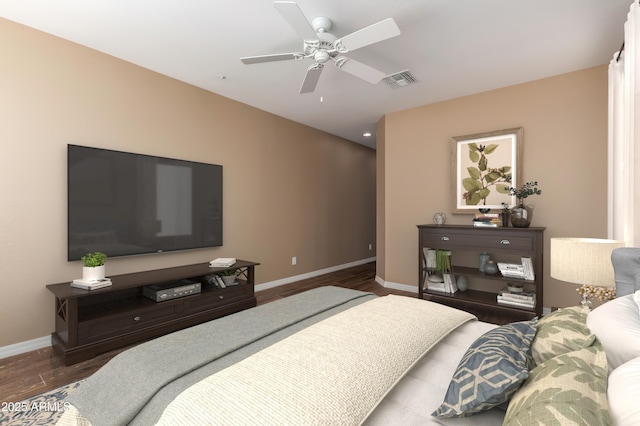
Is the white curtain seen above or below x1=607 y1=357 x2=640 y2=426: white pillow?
above

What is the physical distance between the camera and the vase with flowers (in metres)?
3.22

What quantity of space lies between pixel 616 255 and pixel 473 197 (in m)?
2.34

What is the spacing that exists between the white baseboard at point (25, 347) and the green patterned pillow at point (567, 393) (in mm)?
3410

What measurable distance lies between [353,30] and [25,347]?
375 cm

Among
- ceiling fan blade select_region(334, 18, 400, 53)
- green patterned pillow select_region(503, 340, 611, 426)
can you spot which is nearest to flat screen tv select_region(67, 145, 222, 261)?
ceiling fan blade select_region(334, 18, 400, 53)

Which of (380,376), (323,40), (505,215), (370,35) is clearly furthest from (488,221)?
(380,376)

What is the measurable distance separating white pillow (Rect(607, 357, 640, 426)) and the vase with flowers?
2.82 metres

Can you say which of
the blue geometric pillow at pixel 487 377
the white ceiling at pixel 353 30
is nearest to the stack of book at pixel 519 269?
the white ceiling at pixel 353 30

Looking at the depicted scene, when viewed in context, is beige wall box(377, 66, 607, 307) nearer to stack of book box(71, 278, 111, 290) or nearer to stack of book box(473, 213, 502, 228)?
stack of book box(473, 213, 502, 228)

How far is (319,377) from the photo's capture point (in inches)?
37.0

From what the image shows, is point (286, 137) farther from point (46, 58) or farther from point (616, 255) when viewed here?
point (616, 255)

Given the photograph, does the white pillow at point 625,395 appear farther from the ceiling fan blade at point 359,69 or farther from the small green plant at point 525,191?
the small green plant at point 525,191

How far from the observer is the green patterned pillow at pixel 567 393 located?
0.65m

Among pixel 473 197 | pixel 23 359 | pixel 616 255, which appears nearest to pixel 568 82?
pixel 473 197
